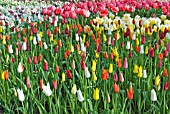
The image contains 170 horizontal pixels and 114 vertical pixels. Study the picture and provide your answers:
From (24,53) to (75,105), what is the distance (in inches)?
65.6

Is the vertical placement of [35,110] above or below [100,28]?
below

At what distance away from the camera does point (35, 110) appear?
3463 millimetres

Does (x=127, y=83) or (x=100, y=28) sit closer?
(x=127, y=83)

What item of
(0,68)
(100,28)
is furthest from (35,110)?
(100,28)

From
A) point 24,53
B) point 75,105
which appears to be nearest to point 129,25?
point 24,53

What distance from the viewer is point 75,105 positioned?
3100mm

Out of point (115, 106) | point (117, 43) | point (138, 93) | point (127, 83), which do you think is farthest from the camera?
point (117, 43)

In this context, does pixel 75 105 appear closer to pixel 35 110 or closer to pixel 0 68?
pixel 35 110

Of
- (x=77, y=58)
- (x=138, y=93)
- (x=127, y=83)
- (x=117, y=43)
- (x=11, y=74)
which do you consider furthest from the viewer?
(x=117, y=43)

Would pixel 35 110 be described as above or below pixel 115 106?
below

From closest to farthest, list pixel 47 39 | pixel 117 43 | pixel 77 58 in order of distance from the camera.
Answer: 1. pixel 77 58
2. pixel 117 43
3. pixel 47 39

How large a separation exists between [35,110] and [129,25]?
211cm

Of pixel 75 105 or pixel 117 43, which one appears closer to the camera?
pixel 75 105

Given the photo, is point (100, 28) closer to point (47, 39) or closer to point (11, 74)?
point (47, 39)
